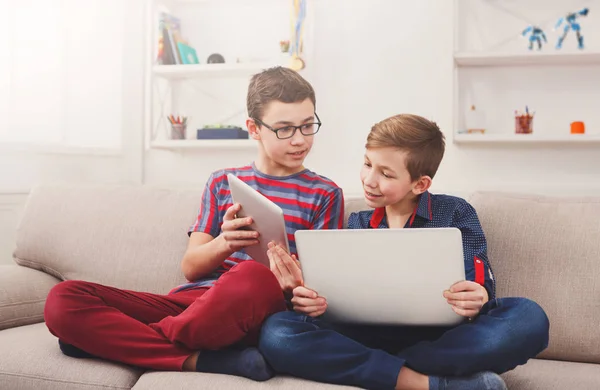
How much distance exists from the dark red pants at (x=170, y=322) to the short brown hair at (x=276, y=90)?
516mm

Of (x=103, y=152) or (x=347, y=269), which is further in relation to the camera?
(x=103, y=152)

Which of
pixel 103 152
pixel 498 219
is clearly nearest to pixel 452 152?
pixel 498 219

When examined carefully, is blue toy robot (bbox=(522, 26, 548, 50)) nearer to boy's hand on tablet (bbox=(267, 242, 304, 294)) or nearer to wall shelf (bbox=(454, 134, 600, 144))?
wall shelf (bbox=(454, 134, 600, 144))

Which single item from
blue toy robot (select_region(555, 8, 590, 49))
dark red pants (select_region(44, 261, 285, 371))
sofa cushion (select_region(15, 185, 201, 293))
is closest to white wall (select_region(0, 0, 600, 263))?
blue toy robot (select_region(555, 8, 590, 49))

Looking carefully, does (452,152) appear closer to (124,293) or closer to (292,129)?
(292,129)

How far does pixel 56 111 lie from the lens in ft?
8.62

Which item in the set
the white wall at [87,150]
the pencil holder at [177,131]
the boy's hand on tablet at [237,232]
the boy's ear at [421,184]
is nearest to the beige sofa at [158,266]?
the boy's ear at [421,184]

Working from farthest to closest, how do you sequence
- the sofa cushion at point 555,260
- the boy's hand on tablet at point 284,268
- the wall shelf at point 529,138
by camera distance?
the wall shelf at point 529,138
the sofa cushion at point 555,260
the boy's hand on tablet at point 284,268

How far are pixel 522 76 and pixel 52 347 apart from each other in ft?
6.78

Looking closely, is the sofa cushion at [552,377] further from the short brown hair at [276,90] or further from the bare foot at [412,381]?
the short brown hair at [276,90]

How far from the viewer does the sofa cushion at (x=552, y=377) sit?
128 centimetres

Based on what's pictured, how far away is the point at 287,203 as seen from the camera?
66.6 inches

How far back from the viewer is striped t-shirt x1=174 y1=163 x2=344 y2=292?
1.67m

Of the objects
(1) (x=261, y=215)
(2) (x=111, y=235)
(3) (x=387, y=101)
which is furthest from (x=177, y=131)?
(1) (x=261, y=215)
